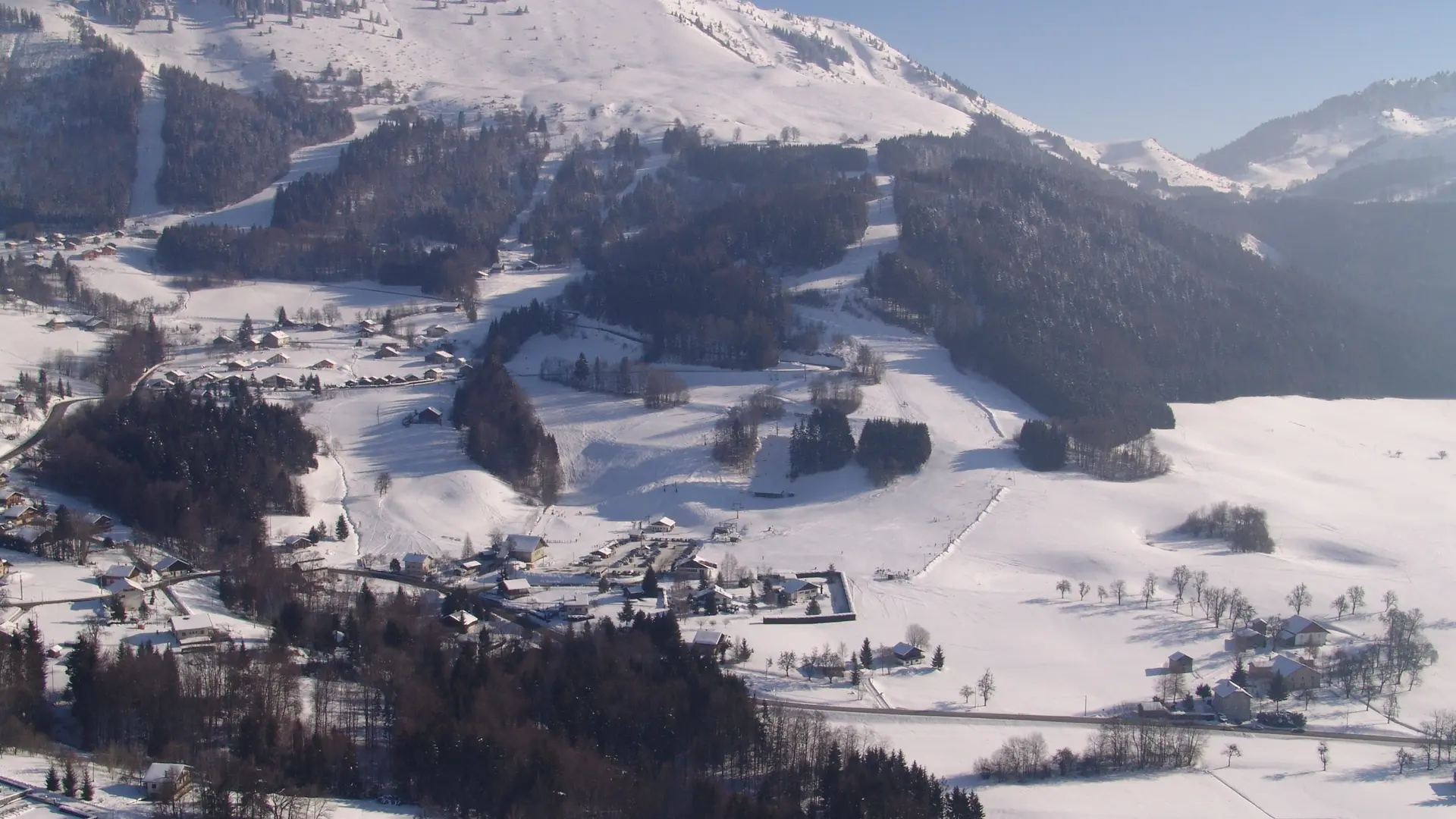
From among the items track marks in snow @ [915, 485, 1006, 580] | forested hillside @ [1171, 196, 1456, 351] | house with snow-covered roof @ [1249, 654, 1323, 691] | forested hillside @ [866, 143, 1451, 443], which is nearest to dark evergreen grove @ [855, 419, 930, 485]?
track marks in snow @ [915, 485, 1006, 580]

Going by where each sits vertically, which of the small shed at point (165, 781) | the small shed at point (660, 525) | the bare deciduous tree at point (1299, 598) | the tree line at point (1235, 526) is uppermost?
the tree line at point (1235, 526)

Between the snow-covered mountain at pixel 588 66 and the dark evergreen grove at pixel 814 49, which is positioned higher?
the dark evergreen grove at pixel 814 49

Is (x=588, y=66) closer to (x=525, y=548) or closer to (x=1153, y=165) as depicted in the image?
(x=1153, y=165)

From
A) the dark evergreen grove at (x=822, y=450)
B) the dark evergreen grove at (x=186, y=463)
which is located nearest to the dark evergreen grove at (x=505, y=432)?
the dark evergreen grove at (x=186, y=463)

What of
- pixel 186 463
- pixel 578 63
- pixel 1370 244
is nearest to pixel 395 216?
pixel 578 63

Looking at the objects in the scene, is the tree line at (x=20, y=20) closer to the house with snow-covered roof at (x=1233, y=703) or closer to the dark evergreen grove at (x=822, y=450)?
the dark evergreen grove at (x=822, y=450)

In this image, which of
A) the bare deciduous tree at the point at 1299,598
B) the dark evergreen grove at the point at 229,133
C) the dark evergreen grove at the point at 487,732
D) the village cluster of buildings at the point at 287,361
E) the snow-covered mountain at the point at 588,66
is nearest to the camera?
the dark evergreen grove at the point at 487,732
